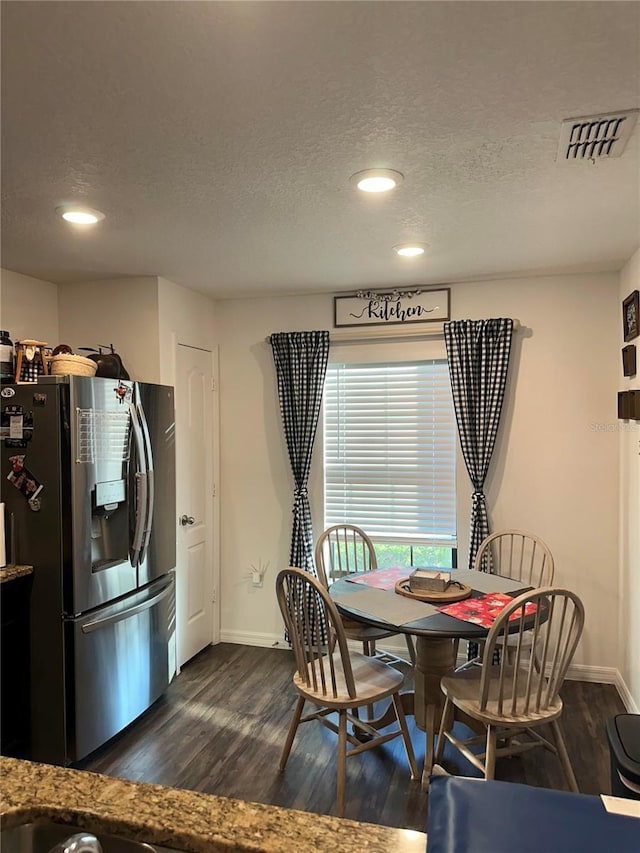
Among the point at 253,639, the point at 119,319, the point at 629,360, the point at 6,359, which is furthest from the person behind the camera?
the point at 253,639

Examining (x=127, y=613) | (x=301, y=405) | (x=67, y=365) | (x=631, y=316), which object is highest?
(x=631, y=316)

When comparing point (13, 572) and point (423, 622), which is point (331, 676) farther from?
point (13, 572)

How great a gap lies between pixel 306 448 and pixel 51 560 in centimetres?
181

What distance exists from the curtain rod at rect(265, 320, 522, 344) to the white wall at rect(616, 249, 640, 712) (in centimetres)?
112

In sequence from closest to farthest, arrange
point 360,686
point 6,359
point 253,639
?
point 360,686
point 6,359
point 253,639

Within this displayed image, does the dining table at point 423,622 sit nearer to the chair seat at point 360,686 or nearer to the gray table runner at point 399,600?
the gray table runner at point 399,600

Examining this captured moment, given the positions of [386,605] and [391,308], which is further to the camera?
[391,308]

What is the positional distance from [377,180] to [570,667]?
10.3 feet

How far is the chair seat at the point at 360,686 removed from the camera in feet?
8.04

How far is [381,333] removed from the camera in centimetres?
392

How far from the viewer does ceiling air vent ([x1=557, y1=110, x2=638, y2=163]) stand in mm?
1719

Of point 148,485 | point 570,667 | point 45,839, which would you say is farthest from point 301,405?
point 45,839

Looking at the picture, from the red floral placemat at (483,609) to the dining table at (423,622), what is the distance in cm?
3

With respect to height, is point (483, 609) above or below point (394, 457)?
below
